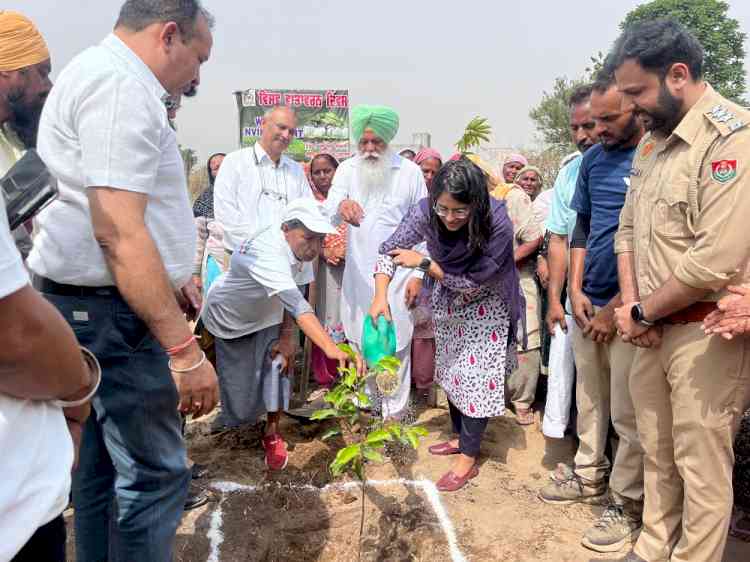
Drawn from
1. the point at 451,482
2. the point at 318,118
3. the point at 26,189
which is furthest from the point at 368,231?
the point at 318,118

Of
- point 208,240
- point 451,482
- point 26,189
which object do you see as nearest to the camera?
point 26,189

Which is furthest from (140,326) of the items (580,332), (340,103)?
(340,103)

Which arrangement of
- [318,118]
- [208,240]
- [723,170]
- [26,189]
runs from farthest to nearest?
[318,118], [208,240], [723,170], [26,189]

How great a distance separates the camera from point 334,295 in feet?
16.5

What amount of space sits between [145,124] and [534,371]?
3.39 meters

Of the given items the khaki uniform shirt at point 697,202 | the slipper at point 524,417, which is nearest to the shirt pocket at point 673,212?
the khaki uniform shirt at point 697,202

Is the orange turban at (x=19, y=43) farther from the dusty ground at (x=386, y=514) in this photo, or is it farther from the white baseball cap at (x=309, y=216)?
the dusty ground at (x=386, y=514)

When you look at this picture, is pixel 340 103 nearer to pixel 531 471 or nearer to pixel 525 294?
pixel 525 294

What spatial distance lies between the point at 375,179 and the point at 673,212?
2581 mm

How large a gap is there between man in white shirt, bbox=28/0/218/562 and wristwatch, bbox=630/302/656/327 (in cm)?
171

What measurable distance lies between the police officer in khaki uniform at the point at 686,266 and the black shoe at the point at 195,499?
A: 2.35 m

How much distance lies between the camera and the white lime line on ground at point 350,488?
282 centimetres

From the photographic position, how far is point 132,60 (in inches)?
70.3

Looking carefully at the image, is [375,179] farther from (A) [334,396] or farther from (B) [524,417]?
(A) [334,396]
